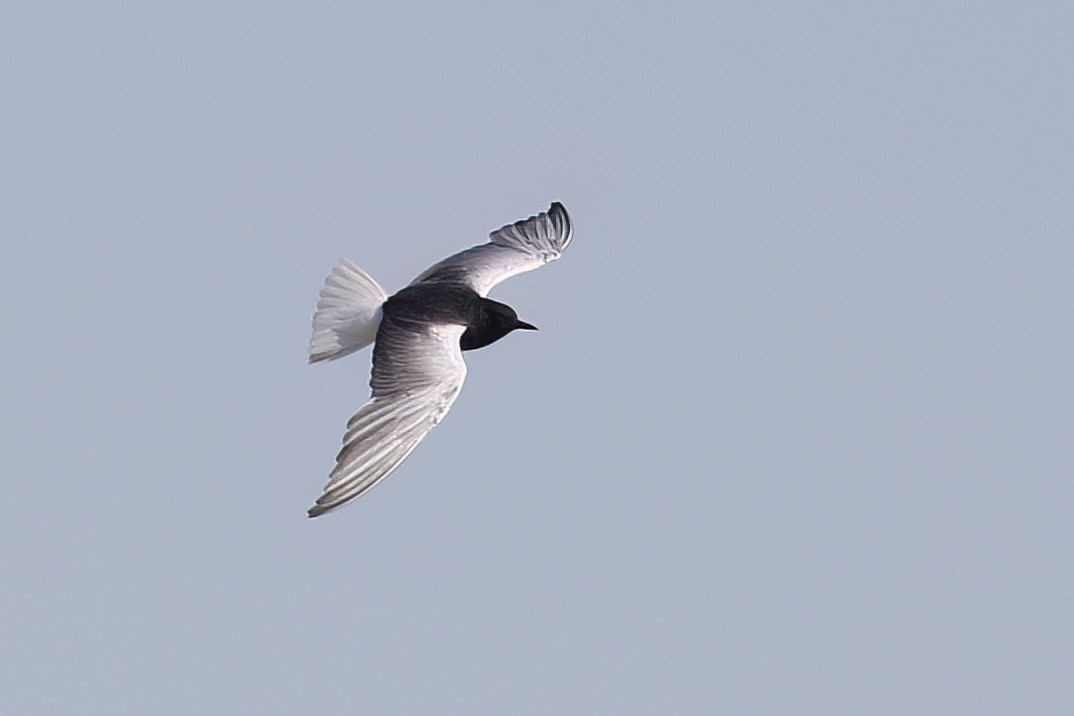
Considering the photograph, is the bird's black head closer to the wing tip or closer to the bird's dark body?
the bird's dark body

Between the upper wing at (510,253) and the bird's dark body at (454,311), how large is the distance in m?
1.07

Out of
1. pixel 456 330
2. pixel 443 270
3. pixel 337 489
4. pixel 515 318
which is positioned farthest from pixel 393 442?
pixel 443 270

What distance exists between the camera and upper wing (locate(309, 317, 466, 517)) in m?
18.3

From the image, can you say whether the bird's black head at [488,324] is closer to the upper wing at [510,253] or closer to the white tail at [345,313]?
the white tail at [345,313]

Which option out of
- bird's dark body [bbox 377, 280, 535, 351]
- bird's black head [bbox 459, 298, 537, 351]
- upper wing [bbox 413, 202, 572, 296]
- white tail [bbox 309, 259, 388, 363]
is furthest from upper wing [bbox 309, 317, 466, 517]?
upper wing [bbox 413, 202, 572, 296]

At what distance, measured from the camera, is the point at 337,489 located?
709 inches

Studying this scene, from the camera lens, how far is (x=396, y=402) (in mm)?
19609

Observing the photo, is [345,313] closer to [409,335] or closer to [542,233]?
[409,335]

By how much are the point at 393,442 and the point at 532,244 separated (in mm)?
8586

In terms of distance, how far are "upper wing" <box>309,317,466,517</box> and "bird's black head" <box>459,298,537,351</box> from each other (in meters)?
0.79

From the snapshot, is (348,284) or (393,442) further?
(348,284)

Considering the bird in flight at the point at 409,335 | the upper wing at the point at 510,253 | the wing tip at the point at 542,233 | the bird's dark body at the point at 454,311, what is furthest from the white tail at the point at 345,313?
the wing tip at the point at 542,233

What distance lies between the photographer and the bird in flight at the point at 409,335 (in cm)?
1875

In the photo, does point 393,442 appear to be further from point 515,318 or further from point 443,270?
point 443,270
